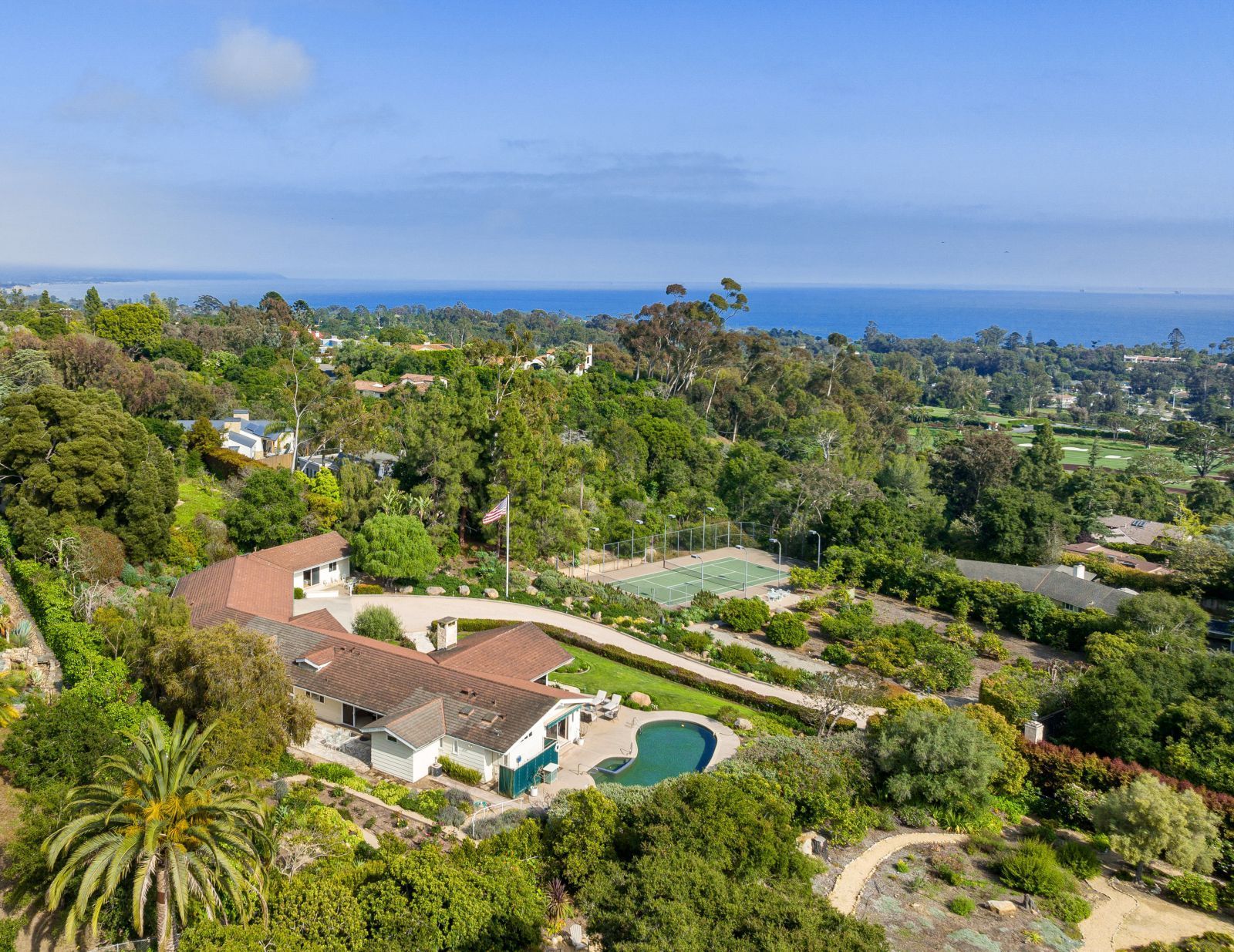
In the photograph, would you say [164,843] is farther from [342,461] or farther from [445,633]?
[342,461]

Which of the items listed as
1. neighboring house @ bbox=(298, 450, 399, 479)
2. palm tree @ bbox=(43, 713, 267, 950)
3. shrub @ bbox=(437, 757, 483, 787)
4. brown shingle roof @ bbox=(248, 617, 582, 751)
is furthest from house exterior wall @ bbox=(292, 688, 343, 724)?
neighboring house @ bbox=(298, 450, 399, 479)

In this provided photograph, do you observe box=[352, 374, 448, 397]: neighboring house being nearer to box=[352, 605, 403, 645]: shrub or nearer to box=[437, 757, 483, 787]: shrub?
box=[352, 605, 403, 645]: shrub

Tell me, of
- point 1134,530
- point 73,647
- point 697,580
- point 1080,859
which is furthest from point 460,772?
point 1134,530

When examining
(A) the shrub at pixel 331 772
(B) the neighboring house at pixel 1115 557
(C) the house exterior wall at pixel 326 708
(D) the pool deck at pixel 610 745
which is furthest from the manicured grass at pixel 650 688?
(B) the neighboring house at pixel 1115 557

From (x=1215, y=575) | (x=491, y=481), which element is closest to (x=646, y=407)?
(x=491, y=481)

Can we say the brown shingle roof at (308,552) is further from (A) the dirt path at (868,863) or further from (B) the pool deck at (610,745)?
(A) the dirt path at (868,863)

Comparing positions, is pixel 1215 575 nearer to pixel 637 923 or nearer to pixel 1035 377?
pixel 637 923
